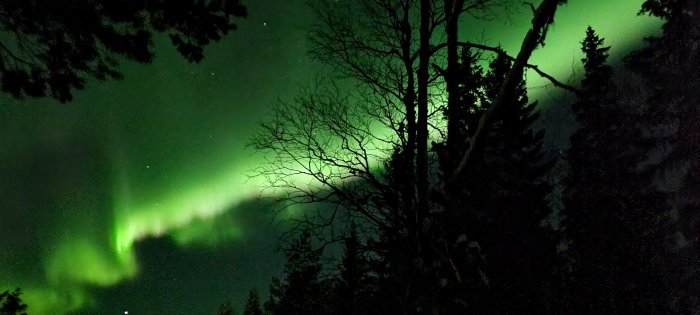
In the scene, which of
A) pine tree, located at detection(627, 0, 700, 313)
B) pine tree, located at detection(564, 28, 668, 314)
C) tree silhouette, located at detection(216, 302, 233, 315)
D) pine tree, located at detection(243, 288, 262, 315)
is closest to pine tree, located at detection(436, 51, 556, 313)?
pine tree, located at detection(564, 28, 668, 314)

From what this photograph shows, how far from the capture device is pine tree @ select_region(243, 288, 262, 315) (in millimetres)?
53125

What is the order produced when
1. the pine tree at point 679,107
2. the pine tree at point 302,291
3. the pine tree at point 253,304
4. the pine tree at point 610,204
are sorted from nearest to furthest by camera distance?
the pine tree at point 679,107 → the pine tree at point 610,204 → the pine tree at point 302,291 → the pine tree at point 253,304

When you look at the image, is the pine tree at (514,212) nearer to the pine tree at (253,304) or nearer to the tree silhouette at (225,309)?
the pine tree at (253,304)

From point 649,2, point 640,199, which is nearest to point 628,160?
point 640,199

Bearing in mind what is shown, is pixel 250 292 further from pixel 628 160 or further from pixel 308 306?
pixel 628 160

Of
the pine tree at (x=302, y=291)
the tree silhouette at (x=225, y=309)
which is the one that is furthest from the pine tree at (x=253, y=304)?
the pine tree at (x=302, y=291)

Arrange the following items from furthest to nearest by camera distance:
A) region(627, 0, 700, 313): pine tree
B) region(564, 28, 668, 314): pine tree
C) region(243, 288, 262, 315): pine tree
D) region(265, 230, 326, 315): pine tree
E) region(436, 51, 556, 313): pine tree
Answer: region(243, 288, 262, 315): pine tree < region(265, 230, 326, 315): pine tree < region(564, 28, 668, 314): pine tree < region(627, 0, 700, 313): pine tree < region(436, 51, 556, 313): pine tree

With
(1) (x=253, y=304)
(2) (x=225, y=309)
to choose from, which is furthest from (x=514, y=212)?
(2) (x=225, y=309)

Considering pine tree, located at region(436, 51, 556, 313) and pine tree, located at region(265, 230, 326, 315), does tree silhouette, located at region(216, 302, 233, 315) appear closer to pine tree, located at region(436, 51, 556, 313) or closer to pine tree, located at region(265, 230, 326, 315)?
pine tree, located at region(265, 230, 326, 315)

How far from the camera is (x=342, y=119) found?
7750 millimetres

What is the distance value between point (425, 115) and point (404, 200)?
1669 mm

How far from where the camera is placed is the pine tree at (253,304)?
174 feet

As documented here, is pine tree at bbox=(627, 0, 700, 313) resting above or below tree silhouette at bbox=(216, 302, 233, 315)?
above

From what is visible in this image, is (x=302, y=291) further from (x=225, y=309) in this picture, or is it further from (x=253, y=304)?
(x=225, y=309)
